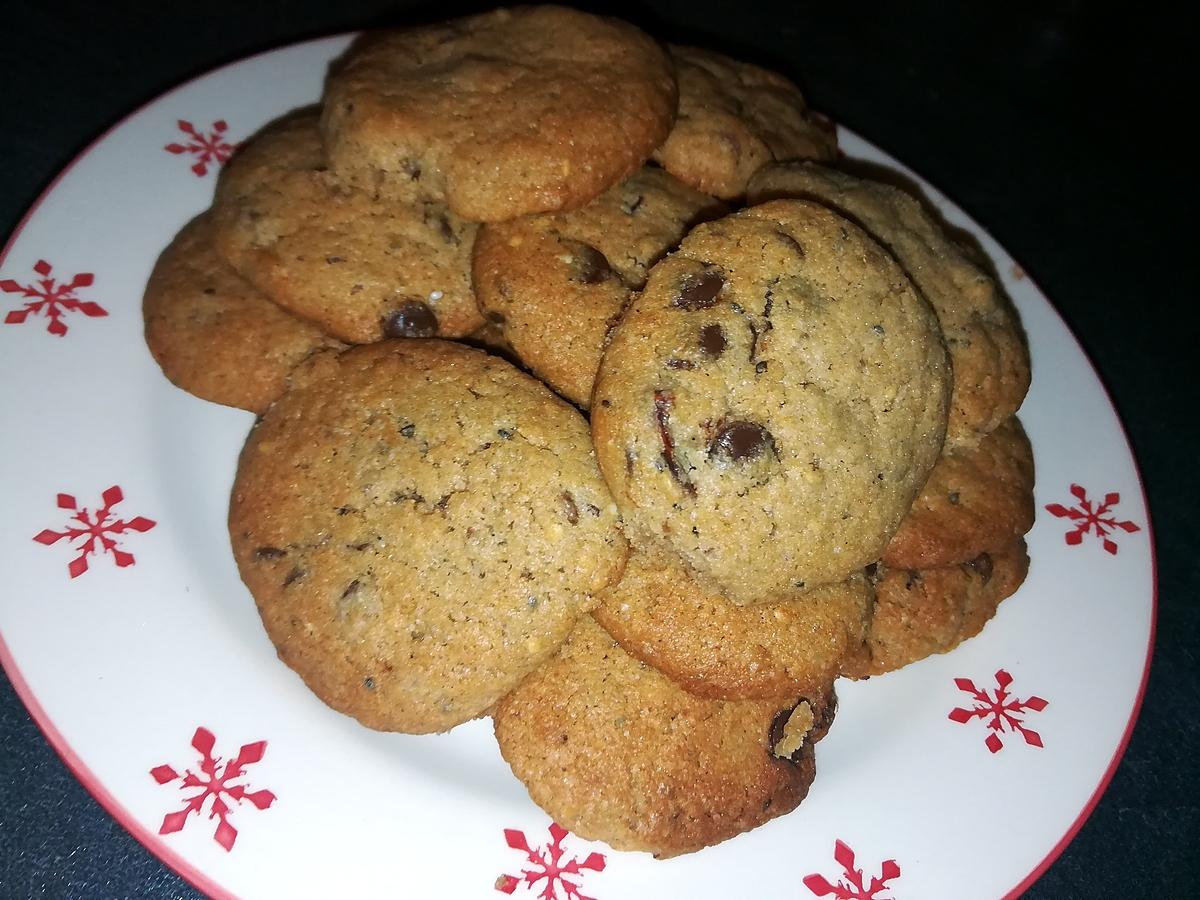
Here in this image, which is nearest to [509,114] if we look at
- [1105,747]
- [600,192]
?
[600,192]

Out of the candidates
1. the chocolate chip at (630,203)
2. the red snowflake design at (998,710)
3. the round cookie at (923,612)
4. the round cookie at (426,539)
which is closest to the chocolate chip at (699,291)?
the round cookie at (426,539)

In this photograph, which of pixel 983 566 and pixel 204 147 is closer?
pixel 983 566

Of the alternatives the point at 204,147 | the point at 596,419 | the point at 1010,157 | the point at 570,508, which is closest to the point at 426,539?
the point at 570,508

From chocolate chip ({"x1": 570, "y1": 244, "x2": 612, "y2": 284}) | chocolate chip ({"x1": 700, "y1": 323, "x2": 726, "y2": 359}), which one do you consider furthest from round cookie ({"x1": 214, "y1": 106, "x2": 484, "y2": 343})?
chocolate chip ({"x1": 700, "y1": 323, "x2": 726, "y2": 359})

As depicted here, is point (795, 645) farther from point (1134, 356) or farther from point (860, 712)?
point (1134, 356)

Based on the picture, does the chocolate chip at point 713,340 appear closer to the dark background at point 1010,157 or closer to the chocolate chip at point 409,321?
the chocolate chip at point 409,321

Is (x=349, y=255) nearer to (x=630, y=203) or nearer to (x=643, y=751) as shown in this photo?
(x=630, y=203)
